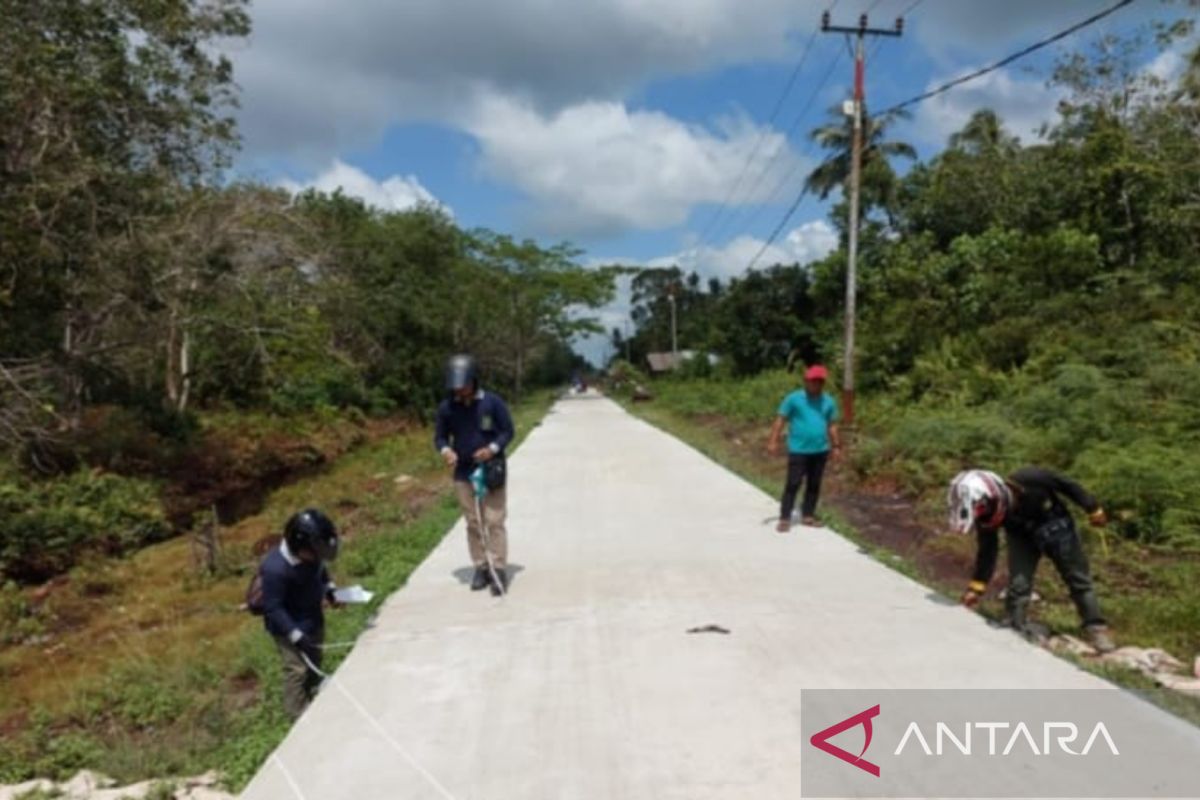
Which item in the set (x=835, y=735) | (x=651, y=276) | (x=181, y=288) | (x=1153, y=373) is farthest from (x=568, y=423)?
(x=651, y=276)

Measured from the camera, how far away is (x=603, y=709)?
13.8 ft

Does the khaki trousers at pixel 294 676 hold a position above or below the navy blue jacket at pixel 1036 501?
below

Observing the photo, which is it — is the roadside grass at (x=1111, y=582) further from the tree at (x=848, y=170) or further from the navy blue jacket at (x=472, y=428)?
the tree at (x=848, y=170)

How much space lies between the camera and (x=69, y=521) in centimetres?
1171

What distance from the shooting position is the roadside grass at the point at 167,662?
4285mm

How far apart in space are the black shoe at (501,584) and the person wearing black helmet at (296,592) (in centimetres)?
181

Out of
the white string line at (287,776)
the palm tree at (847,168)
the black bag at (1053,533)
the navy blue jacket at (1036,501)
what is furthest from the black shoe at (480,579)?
the palm tree at (847,168)

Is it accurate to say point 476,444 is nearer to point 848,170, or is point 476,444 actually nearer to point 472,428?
point 472,428

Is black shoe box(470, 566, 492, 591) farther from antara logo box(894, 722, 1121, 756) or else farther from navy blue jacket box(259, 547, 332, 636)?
antara logo box(894, 722, 1121, 756)

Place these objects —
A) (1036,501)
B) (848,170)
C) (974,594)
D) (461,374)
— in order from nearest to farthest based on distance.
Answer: (1036,501), (974,594), (461,374), (848,170)

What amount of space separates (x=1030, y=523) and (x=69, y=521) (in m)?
11.6

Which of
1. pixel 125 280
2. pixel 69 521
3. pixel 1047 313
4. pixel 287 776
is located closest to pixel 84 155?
pixel 125 280

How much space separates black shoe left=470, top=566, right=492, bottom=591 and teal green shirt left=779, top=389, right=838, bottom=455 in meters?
3.42

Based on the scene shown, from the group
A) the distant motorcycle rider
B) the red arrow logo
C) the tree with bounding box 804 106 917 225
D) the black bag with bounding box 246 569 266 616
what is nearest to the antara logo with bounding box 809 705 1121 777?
the red arrow logo
